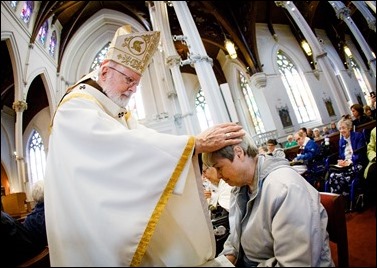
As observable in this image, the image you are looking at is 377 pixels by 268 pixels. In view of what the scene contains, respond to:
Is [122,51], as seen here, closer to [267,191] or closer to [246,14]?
[267,191]

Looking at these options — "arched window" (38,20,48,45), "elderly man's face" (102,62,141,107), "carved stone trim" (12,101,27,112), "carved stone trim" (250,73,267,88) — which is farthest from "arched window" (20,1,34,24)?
"elderly man's face" (102,62,141,107)

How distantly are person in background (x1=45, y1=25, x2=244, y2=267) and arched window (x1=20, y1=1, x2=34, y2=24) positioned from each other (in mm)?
13210

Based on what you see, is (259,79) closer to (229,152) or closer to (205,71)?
(205,71)

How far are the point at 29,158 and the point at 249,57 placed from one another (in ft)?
50.3

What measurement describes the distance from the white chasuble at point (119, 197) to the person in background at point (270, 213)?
0.20 m

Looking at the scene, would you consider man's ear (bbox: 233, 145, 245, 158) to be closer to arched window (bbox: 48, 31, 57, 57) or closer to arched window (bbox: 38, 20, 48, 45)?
arched window (bbox: 38, 20, 48, 45)

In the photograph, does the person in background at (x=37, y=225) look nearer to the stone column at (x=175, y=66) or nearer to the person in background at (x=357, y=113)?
the person in background at (x=357, y=113)

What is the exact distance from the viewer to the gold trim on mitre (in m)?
1.75

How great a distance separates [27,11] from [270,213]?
15.0m

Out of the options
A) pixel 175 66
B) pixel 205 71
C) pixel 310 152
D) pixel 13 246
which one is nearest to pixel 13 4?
pixel 175 66

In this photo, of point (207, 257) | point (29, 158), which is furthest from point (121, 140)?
point (29, 158)

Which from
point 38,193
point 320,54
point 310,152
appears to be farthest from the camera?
point 320,54

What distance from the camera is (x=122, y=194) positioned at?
3.61 ft

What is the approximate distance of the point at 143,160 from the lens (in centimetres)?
118
